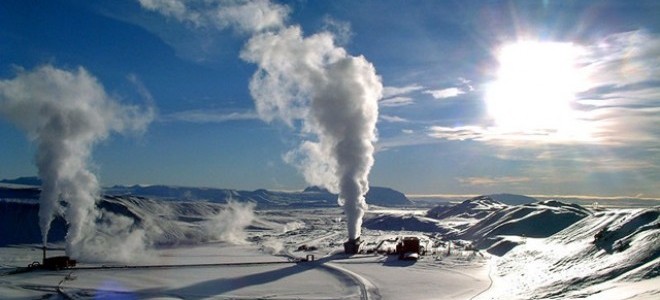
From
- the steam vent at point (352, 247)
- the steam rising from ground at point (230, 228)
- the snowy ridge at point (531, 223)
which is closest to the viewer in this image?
the steam vent at point (352, 247)

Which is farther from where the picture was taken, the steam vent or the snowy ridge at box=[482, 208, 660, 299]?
the steam vent

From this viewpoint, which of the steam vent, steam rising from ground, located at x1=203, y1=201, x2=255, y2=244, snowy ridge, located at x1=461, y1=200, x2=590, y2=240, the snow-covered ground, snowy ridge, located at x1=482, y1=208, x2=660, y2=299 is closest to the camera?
snowy ridge, located at x1=482, y1=208, x2=660, y2=299

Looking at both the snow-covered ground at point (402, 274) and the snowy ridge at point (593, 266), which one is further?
the snow-covered ground at point (402, 274)

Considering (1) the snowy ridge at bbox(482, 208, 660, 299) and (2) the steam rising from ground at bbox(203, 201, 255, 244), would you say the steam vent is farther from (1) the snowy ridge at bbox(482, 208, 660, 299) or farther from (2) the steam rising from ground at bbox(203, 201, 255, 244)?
(2) the steam rising from ground at bbox(203, 201, 255, 244)

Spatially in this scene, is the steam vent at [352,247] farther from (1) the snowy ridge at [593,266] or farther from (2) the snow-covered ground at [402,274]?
(1) the snowy ridge at [593,266]

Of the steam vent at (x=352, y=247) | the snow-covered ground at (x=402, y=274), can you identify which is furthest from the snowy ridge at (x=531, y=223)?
the steam vent at (x=352, y=247)

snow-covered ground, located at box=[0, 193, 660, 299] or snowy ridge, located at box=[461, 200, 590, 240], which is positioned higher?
snowy ridge, located at box=[461, 200, 590, 240]

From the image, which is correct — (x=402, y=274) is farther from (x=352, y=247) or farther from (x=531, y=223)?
(x=531, y=223)

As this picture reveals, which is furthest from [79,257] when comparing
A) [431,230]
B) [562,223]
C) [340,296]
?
[431,230]

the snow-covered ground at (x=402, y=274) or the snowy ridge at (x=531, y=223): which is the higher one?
the snowy ridge at (x=531, y=223)


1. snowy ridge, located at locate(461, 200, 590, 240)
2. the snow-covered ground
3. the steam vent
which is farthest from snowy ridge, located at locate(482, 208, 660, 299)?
snowy ridge, located at locate(461, 200, 590, 240)

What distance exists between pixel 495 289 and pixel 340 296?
1328 cm

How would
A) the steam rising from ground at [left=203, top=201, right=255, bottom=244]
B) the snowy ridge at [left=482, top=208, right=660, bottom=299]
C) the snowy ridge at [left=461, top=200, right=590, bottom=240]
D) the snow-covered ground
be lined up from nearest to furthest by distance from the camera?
the snowy ridge at [left=482, top=208, right=660, bottom=299] → the snow-covered ground → the snowy ridge at [left=461, top=200, right=590, bottom=240] → the steam rising from ground at [left=203, top=201, right=255, bottom=244]

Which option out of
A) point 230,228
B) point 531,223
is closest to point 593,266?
point 531,223
